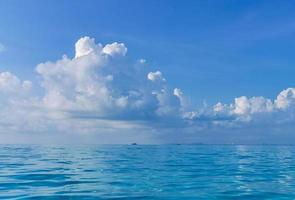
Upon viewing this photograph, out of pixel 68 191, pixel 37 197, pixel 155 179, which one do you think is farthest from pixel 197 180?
pixel 37 197

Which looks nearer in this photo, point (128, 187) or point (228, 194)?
point (228, 194)

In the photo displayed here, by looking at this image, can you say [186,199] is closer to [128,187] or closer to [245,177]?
[128,187]

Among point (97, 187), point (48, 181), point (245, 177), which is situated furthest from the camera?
point (245, 177)

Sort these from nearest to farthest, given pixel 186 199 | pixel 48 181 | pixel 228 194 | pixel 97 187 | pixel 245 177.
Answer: pixel 186 199 < pixel 228 194 < pixel 97 187 < pixel 48 181 < pixel 245 177

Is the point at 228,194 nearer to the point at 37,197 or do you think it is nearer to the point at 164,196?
the point at 164,196

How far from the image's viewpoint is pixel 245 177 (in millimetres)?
25578

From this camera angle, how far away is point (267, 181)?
2352cm

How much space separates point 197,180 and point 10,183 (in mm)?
11996

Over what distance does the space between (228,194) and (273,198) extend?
7.29 ft

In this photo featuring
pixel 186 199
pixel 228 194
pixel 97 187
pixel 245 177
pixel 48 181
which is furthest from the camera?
pixel 245 177

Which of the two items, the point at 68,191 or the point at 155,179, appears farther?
the point at 155,179

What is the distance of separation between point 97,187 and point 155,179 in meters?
5.22

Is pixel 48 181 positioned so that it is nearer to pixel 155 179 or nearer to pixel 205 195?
pixel 155 179

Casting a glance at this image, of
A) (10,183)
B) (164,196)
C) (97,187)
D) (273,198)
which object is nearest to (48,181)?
(10,183)
